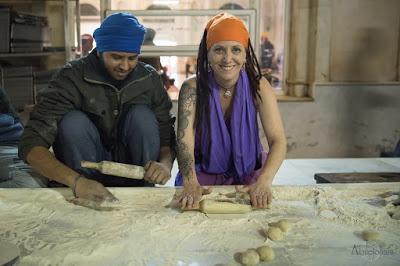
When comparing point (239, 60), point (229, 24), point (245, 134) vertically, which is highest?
point (229, 24)

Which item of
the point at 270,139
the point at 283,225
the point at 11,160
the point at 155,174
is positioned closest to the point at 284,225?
the point at 283,225

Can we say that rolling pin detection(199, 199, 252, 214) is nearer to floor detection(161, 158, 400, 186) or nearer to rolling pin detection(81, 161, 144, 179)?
rolling pin detection(81, 161, 144, 179)

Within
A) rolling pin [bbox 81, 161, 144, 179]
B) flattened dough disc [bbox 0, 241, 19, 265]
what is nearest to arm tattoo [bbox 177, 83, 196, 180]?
rolling pin [bbox 81, 161, 144, 179]

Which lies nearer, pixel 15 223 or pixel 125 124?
pixel 15 223

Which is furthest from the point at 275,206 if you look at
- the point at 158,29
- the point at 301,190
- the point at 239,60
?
the point at 158,29

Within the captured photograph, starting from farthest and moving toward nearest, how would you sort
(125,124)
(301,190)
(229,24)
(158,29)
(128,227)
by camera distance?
(158,29) → (125,124) → (229,24) → (301,190) → (128,227)

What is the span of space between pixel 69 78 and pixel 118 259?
1100 millimetres

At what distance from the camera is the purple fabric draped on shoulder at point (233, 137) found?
2230mm

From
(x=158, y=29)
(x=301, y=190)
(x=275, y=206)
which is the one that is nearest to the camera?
(x=275, y=206)

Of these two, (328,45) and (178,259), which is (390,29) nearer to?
(328,45)

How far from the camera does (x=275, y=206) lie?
1.79m

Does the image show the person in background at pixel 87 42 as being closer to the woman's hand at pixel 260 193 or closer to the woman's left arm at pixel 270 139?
the woman's left arm at pixel 270 139

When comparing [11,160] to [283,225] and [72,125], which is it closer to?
[72,125]

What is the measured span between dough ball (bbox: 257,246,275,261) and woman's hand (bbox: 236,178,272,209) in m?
0.40
